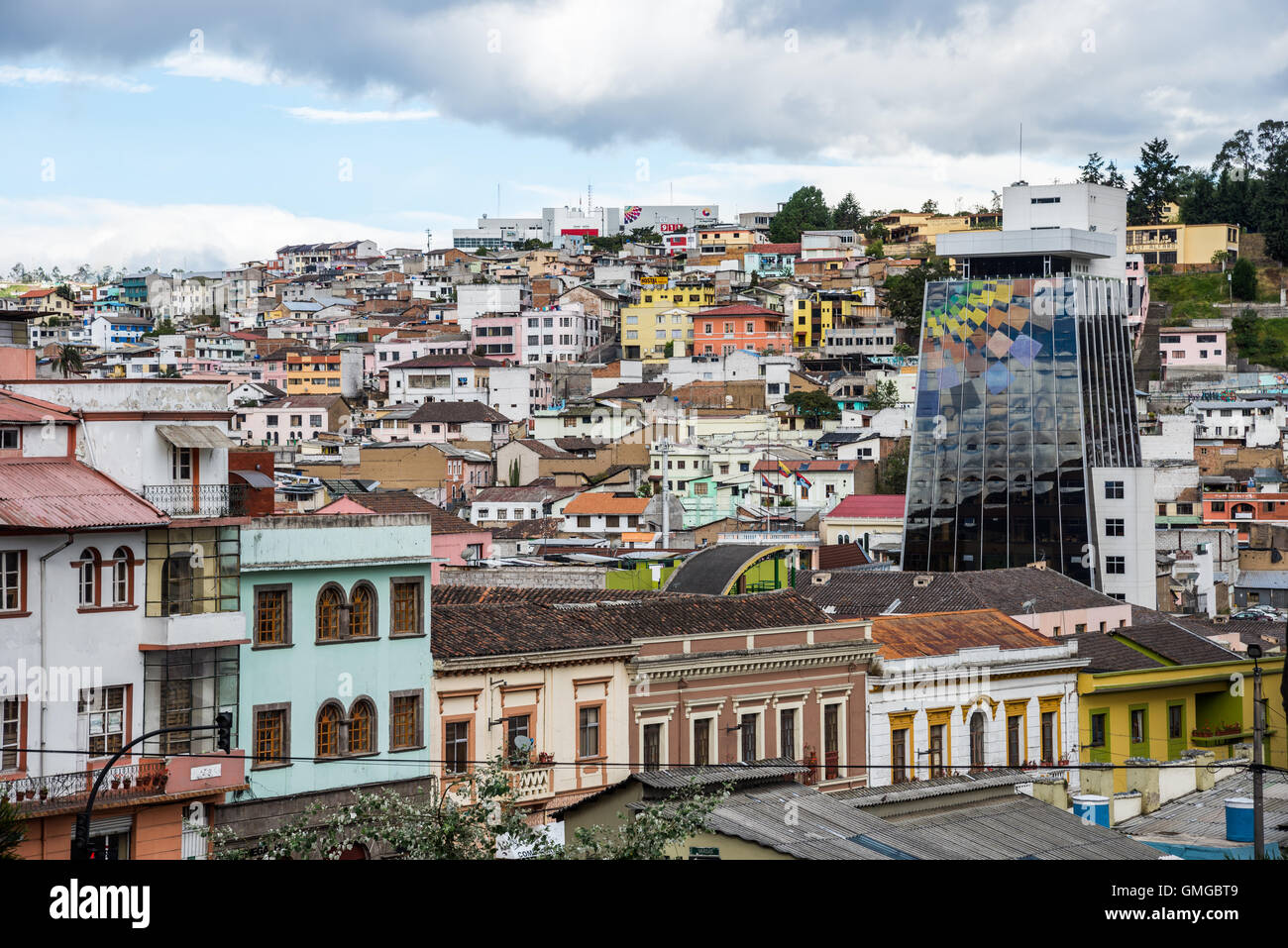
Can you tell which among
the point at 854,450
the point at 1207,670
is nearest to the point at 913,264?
the point at 854,450

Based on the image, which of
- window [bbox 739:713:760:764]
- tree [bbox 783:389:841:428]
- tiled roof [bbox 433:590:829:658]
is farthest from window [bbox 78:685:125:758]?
tree [bbox 783:389:841:428]

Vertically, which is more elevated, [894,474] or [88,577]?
[894,474]

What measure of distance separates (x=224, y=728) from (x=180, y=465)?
14.3 ft

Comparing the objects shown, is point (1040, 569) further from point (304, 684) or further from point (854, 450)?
point (854, 450)

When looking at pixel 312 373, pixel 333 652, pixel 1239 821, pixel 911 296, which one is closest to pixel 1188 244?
pixel 911 296

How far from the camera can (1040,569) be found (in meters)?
62.5

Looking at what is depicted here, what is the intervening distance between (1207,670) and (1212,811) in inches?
424

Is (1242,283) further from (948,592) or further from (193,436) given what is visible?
(193,436)

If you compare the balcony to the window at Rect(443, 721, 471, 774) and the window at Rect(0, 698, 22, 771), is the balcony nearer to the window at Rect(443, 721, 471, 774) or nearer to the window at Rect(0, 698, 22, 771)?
the window at Rect(0, 698, 22, 771)

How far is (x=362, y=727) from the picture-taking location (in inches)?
1171

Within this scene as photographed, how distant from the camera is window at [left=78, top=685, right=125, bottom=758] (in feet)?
87.2

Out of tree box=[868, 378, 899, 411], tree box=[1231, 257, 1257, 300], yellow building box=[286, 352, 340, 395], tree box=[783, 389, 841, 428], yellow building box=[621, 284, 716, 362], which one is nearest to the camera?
tree box=[783, 389, 841, 428]

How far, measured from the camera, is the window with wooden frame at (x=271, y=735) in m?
→ 28.3

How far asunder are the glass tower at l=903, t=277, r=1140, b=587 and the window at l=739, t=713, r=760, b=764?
5585 cm
